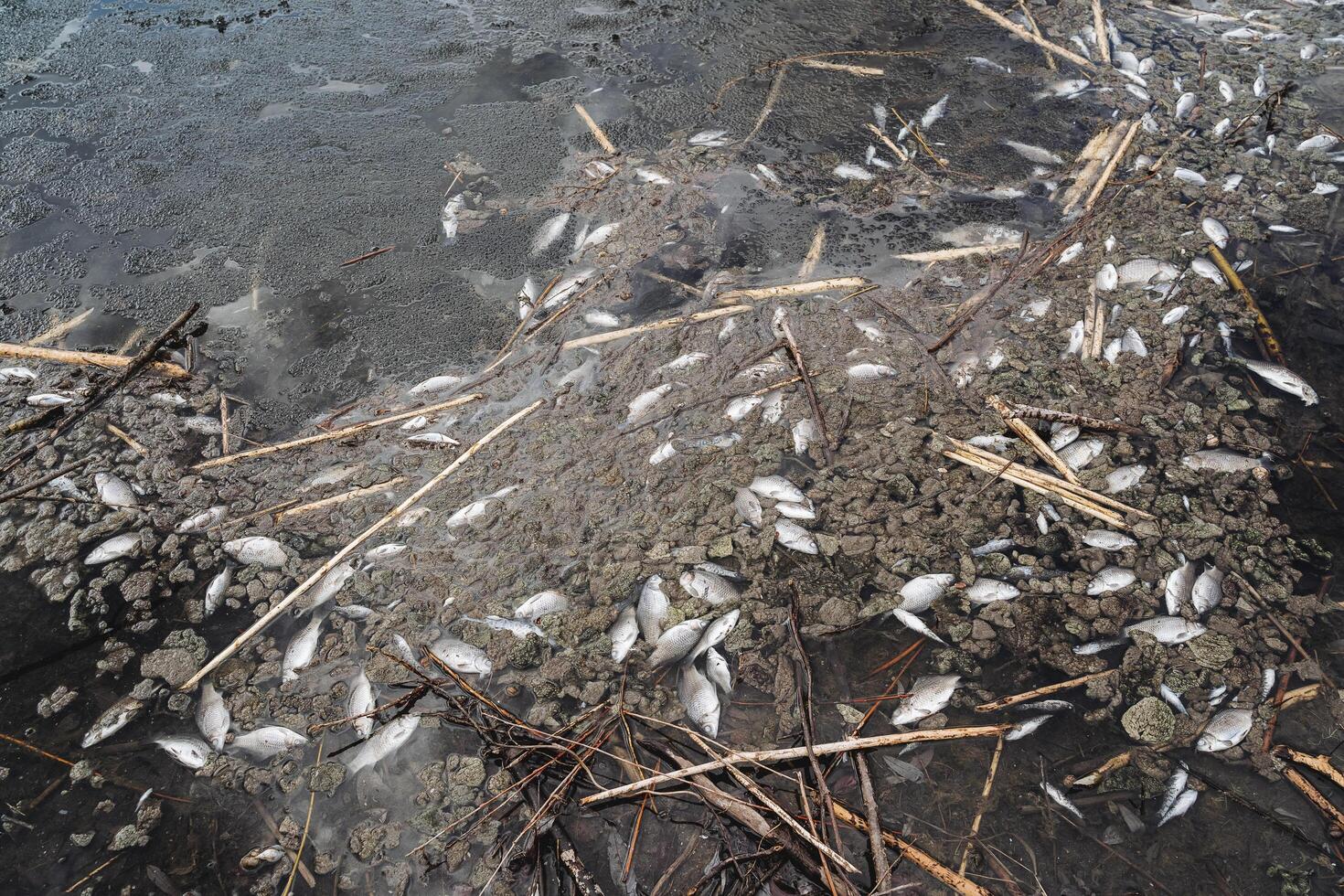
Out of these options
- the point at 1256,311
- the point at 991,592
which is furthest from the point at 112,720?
the point at 1256,311

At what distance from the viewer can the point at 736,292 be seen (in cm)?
293

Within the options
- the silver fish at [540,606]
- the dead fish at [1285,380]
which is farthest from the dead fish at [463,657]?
the dead fish at [1285,380]

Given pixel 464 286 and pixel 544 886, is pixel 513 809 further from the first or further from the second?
pixel 464 286

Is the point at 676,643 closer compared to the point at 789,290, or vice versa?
the point at 676,643

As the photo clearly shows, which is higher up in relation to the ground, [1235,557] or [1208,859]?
[1235,557]

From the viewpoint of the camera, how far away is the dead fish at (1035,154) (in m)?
3.48

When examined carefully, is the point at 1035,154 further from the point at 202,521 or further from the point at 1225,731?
the point at 202,521

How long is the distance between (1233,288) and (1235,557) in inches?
51.5

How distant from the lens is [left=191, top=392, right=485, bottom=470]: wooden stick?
254 centimetres

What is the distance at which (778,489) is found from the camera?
231 cm

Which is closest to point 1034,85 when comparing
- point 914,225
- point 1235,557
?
point 914,225

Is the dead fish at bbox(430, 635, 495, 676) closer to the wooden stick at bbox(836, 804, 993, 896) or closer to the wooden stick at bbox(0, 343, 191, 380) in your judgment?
the wooden stick at bbox(836, 804, 993, 896)

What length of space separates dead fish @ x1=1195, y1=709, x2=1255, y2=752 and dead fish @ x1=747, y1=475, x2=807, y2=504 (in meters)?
1.14

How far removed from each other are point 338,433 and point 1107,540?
2.44 m
